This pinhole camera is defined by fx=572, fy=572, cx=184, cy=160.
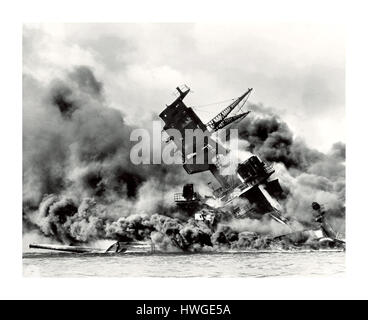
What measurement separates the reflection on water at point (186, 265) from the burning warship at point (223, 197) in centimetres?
26

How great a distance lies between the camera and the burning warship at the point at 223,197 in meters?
12.8

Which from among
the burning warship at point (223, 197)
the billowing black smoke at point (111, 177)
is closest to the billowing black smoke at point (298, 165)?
the billowing black smoke at point (111, 177)

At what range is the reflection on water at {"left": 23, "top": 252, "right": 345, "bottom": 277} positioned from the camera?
12.0 meters

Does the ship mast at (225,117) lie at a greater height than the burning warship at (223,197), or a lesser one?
greater

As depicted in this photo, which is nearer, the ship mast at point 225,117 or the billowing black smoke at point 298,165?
the billowing black smoke at point 298,165

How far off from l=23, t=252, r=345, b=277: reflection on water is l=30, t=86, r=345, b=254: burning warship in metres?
0.26

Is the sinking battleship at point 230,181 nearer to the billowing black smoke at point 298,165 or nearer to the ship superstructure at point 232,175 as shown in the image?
the ship superstructure at point 232,175

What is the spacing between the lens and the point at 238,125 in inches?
516

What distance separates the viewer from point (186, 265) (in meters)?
12.3

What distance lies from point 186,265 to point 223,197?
1894 mm

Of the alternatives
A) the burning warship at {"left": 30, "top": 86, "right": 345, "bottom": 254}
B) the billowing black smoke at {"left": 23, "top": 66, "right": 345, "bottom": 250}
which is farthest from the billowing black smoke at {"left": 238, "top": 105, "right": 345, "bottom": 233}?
the burning warship at {"left": 30, "top": 86, "right": 345, "bottom": 254}

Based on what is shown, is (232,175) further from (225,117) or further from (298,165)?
(298,165)

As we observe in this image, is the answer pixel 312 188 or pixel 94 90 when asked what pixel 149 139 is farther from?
pixel 312 188
